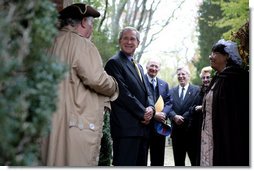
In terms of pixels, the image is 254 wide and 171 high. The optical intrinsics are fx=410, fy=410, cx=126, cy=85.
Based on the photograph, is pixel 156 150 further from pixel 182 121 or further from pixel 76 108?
pixel 76 108

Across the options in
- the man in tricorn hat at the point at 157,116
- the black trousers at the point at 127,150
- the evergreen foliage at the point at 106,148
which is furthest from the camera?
the evergreen foliage at the point at 106,148

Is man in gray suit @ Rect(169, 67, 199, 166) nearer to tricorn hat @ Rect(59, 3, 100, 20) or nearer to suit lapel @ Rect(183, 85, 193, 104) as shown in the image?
suit lapel @ Rect(183, 85, 193, 104)

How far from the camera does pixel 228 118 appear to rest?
2.79 m

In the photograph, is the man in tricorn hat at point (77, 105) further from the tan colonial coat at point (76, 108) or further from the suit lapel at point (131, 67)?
the suit lapel at point (131, 67)

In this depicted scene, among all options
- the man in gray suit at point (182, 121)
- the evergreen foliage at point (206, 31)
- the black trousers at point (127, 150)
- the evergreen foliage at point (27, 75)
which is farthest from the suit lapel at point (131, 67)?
the evergreen foliage at point (206, 31)

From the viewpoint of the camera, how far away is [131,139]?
3170mm

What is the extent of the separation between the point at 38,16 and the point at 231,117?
1.72 metres

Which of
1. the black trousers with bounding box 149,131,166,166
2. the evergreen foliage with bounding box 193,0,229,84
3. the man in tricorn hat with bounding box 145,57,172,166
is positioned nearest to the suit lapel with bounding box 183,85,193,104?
the man in tricorn hat with bounding box 145,57,172,166

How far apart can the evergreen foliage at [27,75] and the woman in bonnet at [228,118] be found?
1598mm

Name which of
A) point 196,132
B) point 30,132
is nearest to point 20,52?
point 30,132

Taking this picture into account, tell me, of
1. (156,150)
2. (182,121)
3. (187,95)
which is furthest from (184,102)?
(156,150)

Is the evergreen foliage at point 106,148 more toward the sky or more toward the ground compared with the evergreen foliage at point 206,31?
more toward the ground

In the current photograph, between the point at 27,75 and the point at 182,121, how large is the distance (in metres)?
2.79

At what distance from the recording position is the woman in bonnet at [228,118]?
9.03ft
